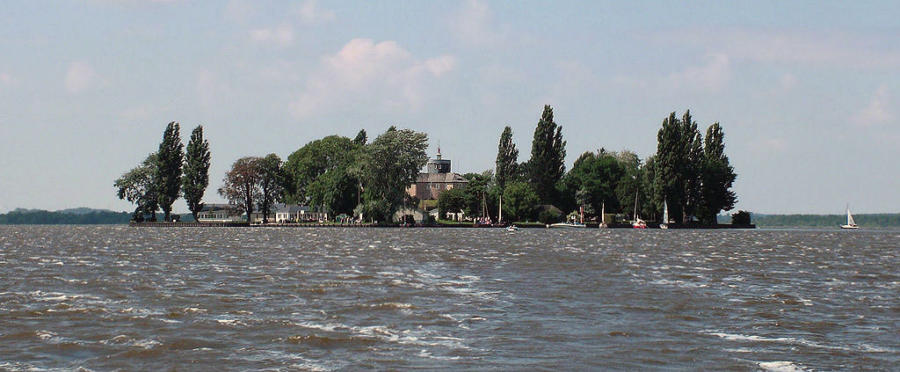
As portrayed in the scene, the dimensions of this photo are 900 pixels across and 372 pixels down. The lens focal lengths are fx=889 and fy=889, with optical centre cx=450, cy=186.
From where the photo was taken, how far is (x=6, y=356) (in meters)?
16.6

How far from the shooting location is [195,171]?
6496 inches

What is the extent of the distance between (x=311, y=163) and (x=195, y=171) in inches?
1131

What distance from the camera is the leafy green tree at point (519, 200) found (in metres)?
174

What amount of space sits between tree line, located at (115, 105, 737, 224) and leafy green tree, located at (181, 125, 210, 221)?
0.19 meters

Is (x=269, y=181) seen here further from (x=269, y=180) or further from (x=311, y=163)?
(x=311, y=163)

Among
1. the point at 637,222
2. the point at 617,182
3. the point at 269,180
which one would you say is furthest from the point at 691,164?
the point at 269,180

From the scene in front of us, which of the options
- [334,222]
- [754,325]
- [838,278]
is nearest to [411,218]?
[334,222]

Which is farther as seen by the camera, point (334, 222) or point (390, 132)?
point (334, 222)

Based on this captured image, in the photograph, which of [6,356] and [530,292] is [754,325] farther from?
[6,356]

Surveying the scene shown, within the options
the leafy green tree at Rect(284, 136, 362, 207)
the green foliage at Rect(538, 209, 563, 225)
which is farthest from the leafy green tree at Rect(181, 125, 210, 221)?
the green foliage at Rect(538, 209, 563, 225)

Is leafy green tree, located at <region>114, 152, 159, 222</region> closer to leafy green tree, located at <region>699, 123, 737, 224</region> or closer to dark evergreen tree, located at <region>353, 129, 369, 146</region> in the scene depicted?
dark evergreen tree, located at <region>353, 129, 369, 146</region>

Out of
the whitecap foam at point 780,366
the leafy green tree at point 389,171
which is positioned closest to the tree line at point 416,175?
the leafy green tree at point 389,171

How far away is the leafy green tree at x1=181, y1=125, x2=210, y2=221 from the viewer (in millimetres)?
164125

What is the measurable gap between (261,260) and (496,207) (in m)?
139
